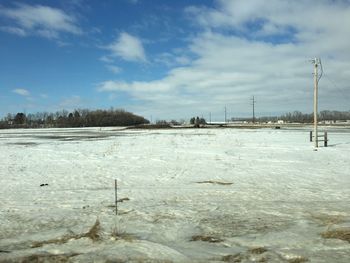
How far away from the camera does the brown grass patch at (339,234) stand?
695 cm

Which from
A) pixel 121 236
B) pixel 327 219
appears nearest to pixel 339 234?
pixel 327 219

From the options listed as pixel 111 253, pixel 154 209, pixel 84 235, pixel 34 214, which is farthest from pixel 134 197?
pixel 111 253

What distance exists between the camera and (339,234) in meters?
7.15

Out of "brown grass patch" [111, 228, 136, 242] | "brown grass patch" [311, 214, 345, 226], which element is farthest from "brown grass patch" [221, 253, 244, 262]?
"brown grass patch" [311, 214, 345, 226]

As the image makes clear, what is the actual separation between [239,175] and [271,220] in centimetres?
688

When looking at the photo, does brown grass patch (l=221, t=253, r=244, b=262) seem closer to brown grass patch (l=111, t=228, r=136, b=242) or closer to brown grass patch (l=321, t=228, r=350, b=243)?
brown grass patch (l=111, t=228, r=136, b=242)

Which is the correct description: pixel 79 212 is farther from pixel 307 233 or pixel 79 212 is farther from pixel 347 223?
pixel 347 223

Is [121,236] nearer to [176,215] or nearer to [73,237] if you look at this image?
[73,237]

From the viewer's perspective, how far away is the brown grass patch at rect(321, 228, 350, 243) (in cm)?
695

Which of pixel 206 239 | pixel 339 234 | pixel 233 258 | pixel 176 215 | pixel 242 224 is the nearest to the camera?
pixel 233 258

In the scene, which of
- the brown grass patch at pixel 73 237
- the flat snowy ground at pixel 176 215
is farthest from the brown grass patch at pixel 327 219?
the brown grass patch at pixel 73 237

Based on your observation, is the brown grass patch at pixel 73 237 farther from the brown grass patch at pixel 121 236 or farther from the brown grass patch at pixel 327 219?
the brown grass patch at pixel 327 219

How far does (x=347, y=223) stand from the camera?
7.99 meters

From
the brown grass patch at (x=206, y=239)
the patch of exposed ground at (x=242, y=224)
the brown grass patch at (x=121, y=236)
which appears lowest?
the brown grass patch at (x=206, y=239)
